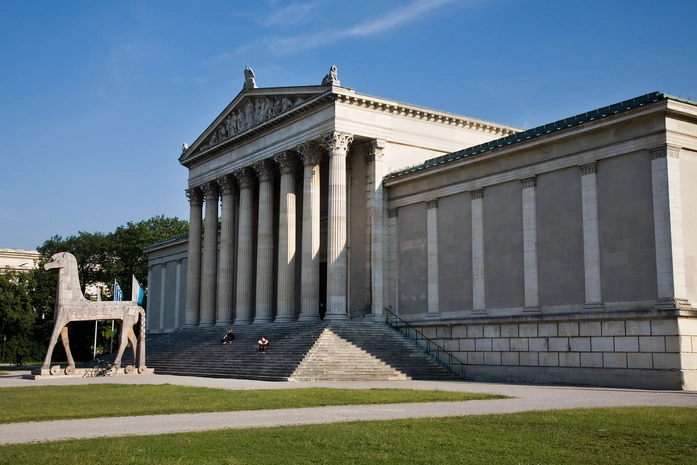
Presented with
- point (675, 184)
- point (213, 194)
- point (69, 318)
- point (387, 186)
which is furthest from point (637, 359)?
point (213, 194)

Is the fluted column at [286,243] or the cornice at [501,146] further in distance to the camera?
the fluted column at [286,243]

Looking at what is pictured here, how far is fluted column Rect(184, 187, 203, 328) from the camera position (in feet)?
226

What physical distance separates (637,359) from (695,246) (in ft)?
18.8

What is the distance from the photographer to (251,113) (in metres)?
61.4

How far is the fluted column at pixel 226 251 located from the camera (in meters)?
63.2

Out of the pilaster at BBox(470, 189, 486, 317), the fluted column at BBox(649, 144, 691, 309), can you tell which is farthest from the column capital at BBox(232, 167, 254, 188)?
the fluted column at BBox(649, 144, 691, 309)

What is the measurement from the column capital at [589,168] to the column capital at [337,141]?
17.0 m

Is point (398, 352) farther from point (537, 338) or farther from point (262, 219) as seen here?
point (262, 219)

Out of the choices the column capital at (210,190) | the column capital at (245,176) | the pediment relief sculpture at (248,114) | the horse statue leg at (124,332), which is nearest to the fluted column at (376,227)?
the pediment relief sculpture at (248,114)

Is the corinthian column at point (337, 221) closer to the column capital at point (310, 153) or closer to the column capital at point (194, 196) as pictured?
the column capital at point (310, 153)

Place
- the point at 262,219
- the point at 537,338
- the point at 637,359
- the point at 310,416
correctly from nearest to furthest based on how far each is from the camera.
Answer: the point at 310,416 → the point at 637,359 → the point at 537,338 → the point at 262,219

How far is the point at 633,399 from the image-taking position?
1048 inches

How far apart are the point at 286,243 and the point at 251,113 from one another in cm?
1207

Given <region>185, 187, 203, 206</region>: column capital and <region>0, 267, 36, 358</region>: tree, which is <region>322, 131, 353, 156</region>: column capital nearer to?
→ <region>185, 187, 203, 206</region>: column capital
